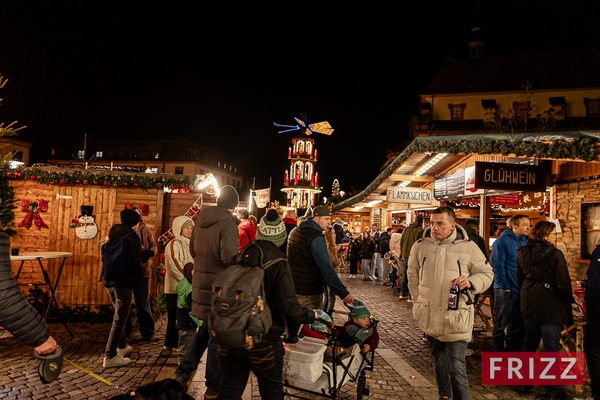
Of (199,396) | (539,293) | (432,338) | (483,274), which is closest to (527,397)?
(539,293)

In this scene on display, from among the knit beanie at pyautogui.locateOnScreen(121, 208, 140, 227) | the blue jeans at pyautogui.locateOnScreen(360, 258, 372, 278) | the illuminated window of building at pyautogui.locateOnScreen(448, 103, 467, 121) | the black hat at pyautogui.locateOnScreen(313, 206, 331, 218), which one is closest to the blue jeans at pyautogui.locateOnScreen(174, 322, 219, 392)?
the black hat at pyautogui.locateOnScreen(313, 206, 331, 218)

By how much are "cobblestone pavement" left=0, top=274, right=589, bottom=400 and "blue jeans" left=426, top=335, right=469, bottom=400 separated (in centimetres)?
79

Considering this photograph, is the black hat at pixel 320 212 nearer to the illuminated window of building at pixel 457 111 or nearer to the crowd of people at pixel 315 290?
the crowd of people at pixel 315 290

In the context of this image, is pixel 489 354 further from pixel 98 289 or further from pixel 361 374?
pixel 98 289

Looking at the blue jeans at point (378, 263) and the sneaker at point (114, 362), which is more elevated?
the blue jeans at point (378, 263)

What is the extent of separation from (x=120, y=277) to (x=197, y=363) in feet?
5.85

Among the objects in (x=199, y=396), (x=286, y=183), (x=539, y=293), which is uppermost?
(x=286, y=183)

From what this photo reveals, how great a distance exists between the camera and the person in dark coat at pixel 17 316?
2.45 m

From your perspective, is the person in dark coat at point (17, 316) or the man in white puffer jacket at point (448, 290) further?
the man in white puffer jacket at point (448, 290)

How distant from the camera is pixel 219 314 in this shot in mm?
2803

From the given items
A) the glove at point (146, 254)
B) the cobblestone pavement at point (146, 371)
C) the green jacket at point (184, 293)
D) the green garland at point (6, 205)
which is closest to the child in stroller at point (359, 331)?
the cobblestone pavement at point (146, 371)

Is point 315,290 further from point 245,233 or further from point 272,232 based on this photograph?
point 245,233

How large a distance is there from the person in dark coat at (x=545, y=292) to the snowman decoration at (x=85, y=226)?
7.24 meters

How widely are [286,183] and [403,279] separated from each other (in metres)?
38.1
